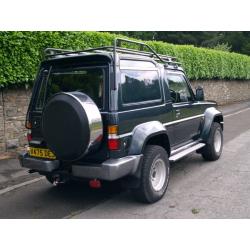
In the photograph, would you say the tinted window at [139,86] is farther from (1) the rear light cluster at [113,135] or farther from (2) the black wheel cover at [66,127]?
(2) the black wheel cover at [66,127]

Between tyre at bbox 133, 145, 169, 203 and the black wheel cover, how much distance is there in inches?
38.4

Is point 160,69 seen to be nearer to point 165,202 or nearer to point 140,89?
point 140,89

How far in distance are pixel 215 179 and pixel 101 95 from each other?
8.95 ft

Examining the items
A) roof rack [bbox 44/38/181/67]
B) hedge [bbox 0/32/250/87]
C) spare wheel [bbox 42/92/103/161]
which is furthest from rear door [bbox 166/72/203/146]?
hedge [bbox 0/32/250/87]

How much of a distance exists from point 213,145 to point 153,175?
256 centimetres

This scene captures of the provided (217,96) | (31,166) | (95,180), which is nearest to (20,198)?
(31,166)

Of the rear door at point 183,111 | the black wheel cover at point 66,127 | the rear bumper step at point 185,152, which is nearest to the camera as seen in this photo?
the black wheel cover at point 66,127

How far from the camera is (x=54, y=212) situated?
4.62 m

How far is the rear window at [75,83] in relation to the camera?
4508mm

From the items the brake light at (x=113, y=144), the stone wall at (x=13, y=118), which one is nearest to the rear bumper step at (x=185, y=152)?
the brake light at (x=113, y=144)

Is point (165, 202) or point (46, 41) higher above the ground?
point (46, 41)

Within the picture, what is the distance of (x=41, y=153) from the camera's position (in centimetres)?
479

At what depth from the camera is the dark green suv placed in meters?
4.20

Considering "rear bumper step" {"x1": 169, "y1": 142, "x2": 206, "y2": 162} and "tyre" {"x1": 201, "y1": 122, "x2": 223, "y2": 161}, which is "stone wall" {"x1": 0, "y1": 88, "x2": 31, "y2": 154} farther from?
"tyre" {"x1": 201, "y1": 122, "x2": 223, "y2": 161}
